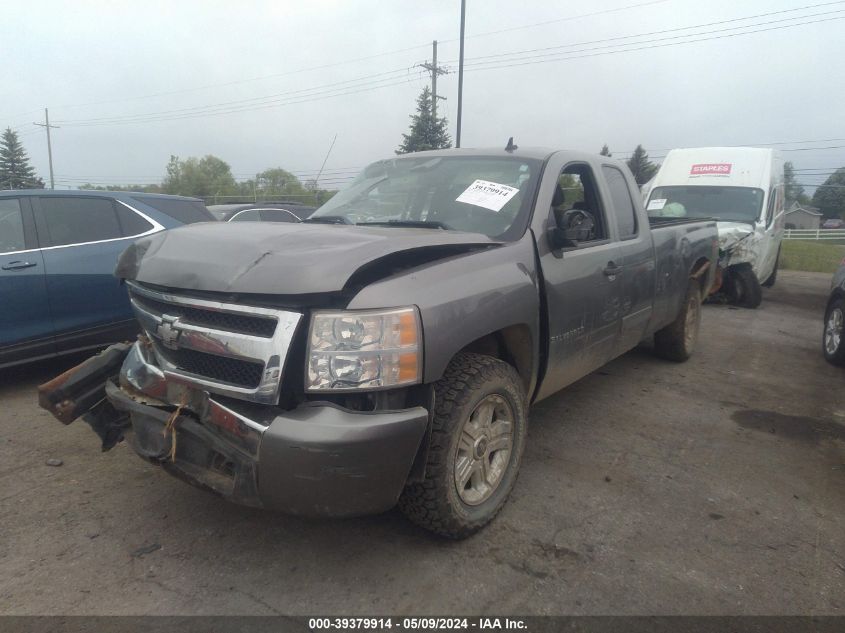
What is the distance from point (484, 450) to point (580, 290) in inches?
48.1

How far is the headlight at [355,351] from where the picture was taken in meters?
2.21

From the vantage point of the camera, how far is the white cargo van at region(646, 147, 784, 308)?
9.39 metres

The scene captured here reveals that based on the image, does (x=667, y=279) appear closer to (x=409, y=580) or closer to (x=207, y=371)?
(x=409, y=580)

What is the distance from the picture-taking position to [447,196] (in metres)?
3.60

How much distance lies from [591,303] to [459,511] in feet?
5.36

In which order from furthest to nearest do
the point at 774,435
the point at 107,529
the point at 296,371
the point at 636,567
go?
the point at 774,435 → the point at 107,529 → the point at 636,567 → the point at 296,371

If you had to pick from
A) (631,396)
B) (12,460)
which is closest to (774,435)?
(631,396)

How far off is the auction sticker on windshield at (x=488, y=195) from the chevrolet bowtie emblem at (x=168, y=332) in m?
1.76

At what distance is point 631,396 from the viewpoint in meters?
4.97

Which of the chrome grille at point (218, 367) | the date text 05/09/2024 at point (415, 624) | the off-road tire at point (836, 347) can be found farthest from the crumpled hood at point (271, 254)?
the off-road tire at point (836, 347)

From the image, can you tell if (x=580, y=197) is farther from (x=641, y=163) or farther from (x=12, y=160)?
(x=641, y=163)

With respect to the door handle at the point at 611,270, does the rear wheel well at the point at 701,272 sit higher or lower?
lower

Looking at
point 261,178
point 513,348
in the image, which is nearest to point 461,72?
point 513,348

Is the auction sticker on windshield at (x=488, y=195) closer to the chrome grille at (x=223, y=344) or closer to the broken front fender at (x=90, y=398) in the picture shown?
the chrome grille at (x=223, y=344)
